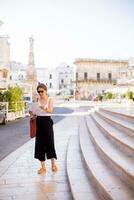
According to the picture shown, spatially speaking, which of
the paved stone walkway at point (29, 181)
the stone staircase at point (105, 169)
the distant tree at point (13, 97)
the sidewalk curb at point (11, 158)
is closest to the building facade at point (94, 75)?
the distant tree at point (13, 97)

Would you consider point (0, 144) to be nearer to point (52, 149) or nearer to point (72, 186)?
point (52, 149)

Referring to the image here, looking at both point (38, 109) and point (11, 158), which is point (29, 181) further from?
point (11, 158)

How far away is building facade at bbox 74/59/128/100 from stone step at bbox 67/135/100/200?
215ft

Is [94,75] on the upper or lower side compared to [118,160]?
upper

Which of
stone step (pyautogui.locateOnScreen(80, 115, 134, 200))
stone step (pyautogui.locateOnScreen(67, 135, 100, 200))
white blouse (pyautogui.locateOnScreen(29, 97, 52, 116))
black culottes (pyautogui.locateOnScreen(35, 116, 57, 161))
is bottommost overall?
stone step (pyautogui.locateOnScreen(67, 135, 100, 200))

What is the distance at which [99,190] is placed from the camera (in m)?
4.49

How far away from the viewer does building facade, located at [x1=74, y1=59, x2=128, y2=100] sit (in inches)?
2940

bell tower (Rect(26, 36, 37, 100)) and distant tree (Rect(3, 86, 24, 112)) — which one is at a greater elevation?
bell tower (Rect(26, 36, 37, 100))

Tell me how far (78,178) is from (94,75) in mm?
71817

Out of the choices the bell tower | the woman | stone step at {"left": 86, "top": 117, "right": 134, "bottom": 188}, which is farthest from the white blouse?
the bell tower

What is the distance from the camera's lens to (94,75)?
7650 cm

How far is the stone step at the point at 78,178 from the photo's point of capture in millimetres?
4467

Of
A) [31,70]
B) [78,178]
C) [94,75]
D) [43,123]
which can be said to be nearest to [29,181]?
[78,178]

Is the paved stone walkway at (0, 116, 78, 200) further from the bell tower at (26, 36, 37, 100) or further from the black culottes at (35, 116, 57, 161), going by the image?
the bell tower at (26, 36, 37, 100)
